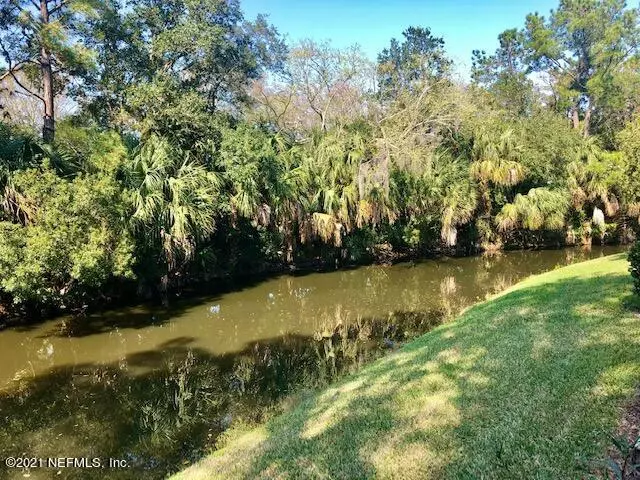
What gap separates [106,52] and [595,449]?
60.0ft

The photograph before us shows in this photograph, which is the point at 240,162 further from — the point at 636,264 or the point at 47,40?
the point at 636,264

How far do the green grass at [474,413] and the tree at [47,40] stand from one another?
12.8m

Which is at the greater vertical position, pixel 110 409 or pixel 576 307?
pixel 576 307

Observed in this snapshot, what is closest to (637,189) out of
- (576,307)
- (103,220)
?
(576,307)

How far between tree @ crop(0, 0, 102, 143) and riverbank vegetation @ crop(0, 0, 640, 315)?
67 mm

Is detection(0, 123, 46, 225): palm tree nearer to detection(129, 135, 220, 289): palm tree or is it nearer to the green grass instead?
detection(129, 135, 220, 289): palm tree

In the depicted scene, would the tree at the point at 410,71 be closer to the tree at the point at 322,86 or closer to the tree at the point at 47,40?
the tree at the point at 322,86

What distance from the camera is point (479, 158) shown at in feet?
71.5

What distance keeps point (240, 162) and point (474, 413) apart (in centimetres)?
1315

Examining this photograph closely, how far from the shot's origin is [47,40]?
1430cm

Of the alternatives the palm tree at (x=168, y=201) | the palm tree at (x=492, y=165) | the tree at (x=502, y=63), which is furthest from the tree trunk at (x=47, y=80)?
the tree at (x=502, y=63)

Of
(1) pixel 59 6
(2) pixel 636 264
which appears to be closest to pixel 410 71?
(1) pixel 59 6

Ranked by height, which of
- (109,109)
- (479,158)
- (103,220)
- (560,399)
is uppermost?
(109,109)

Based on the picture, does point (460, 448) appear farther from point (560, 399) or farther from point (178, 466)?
point (178, 466)
